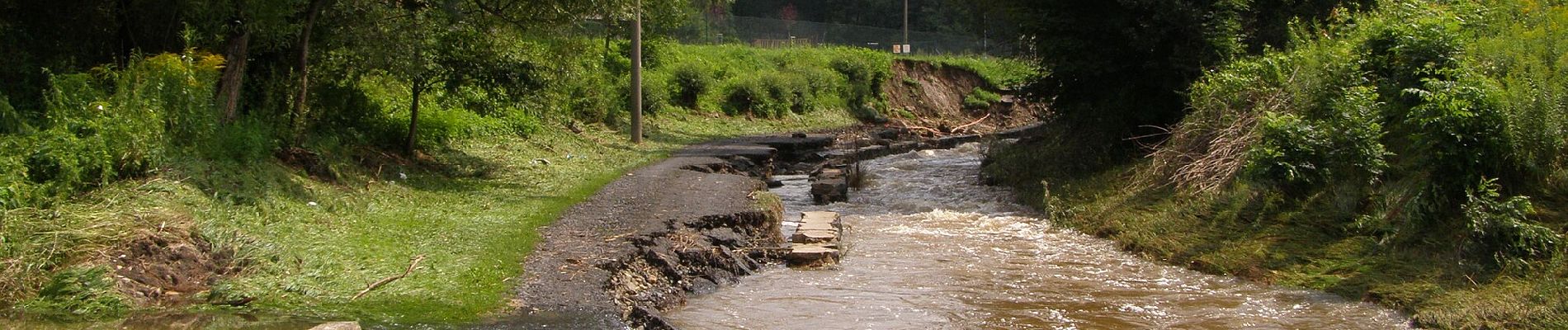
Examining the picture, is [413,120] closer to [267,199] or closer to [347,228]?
[267,199]

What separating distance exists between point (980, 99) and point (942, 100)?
1.47 m

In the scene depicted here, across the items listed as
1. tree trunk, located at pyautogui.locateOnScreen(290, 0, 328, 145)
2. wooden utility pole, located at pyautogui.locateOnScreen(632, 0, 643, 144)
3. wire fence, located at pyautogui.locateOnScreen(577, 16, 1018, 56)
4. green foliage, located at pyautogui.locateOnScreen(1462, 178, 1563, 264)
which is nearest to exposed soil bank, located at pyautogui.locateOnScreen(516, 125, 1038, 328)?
tree trunk, located at pyautogui.locateOnScreen(290, 0, 328, 145)

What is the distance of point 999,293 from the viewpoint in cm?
1089

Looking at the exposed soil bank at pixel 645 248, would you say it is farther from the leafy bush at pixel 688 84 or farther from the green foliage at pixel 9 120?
the leafy bush at pixel 688 84

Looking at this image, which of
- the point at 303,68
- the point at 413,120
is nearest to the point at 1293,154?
the point at 303,68

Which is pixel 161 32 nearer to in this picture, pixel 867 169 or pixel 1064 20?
pixel 1064 20

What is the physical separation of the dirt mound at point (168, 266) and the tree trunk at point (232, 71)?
417cm

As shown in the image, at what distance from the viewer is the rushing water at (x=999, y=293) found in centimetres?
966

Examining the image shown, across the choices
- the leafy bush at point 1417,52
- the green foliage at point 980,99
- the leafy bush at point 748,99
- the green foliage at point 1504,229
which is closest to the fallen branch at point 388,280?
the green foliage at point 1504,229

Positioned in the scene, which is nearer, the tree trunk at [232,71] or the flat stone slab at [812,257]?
the flat stone slab at [812,257]

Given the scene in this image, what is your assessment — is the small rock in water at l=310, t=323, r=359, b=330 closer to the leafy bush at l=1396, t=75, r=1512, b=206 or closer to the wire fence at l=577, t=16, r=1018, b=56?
the leafy bush at l=1396, t=75, r=1512, b=206

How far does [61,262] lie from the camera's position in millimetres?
7992

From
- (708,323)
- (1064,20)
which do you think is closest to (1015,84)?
(1064,20)

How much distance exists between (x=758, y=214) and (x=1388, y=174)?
6239 mm
